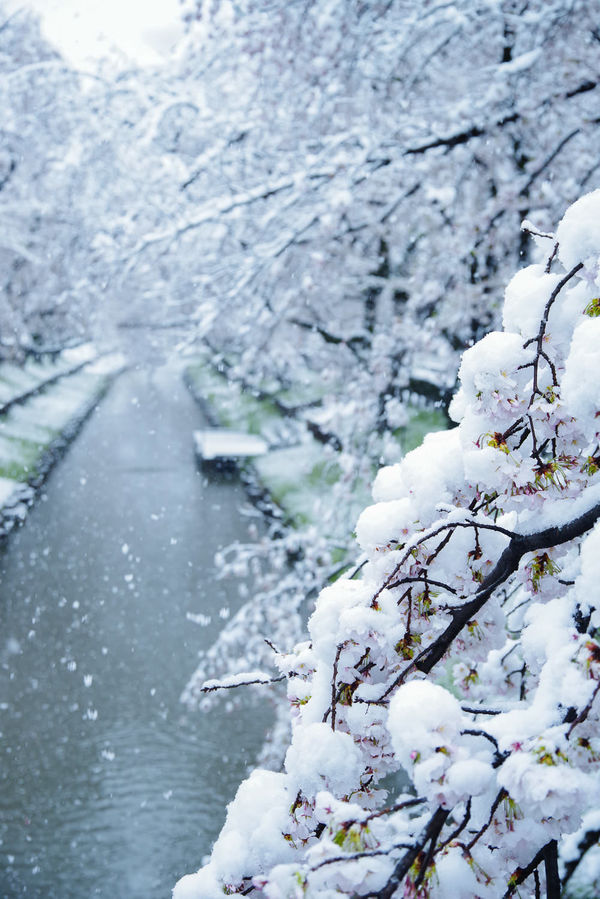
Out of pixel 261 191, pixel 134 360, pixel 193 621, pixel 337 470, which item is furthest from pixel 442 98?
pixel 134 360

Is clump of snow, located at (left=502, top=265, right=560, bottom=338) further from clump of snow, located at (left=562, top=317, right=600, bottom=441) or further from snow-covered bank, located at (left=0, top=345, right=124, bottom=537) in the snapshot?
snow-covered bank, located at (left=0, top=345, right=124, bottom=537)

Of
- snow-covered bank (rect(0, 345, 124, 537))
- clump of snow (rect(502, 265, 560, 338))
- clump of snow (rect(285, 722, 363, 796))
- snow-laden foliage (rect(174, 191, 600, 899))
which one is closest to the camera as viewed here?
snow-laden foliage (rect(174, 191, 600, 899))

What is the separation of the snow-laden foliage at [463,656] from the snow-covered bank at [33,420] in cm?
1348

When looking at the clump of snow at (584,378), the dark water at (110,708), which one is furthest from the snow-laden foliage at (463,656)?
the dark water at (110,708)

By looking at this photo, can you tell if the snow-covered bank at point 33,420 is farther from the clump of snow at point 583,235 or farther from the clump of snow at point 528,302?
the clump of snow at point 583,235

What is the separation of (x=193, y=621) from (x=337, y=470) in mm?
3857

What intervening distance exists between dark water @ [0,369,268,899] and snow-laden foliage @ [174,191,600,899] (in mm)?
5914

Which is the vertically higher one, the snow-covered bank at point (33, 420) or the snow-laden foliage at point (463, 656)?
the snow-laden foliage at point (463, 656)

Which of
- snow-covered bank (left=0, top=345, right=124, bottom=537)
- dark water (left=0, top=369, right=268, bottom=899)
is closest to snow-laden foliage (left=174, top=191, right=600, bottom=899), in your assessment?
dark water (left=0, top=369, right=268, bottom=899)

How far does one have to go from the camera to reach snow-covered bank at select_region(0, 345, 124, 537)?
53.1ft

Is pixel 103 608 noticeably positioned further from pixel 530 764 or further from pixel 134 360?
pixel 134 360

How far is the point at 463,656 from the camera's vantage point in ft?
5.83

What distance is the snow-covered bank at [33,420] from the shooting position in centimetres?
1617

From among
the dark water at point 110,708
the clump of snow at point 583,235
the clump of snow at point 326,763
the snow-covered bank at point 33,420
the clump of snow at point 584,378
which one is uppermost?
the clump of snow at point 583,235
